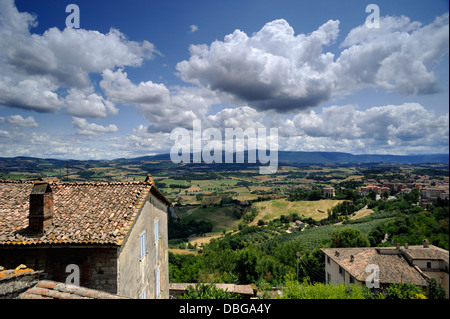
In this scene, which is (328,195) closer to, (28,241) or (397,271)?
(397,271)

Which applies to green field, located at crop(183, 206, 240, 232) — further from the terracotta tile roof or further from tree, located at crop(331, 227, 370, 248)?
the terracotta tile roof

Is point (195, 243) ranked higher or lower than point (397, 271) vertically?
lower

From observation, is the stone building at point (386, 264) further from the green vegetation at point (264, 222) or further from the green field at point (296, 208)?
the green field at point (296, 208)

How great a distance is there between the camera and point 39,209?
8.83 m

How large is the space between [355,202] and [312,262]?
77952 millimetres

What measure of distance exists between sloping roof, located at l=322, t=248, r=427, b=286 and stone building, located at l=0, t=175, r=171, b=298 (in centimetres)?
1820

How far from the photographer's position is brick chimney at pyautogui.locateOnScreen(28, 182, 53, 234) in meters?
8.66

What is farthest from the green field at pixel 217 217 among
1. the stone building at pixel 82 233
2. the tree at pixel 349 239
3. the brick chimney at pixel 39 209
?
the brick chimney at pixel 39 209

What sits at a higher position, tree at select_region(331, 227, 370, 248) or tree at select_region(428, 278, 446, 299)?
tree at select_region(428, 278, 446, 299)

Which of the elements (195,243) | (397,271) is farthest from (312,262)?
(195,243)

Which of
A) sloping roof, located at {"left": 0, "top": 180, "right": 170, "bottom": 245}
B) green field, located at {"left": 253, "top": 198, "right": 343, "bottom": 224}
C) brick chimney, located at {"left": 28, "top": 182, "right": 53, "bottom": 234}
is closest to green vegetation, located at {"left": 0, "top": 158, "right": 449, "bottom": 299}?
green field, located at {"left": 253, "top": 198, "right": 343, "bottom": 224}

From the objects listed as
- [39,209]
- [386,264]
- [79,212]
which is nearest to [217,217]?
[386,264]
